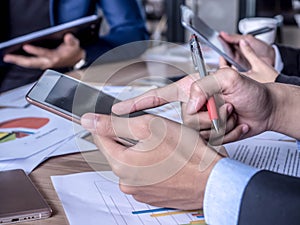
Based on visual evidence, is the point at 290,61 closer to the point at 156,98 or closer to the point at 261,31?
the point at 261,31

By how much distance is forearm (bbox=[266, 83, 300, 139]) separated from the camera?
879 mm

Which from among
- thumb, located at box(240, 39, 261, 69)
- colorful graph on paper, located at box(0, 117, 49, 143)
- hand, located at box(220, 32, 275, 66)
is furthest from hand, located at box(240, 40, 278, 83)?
colorful graph on paper, located at box(0, 117, 49, 143)

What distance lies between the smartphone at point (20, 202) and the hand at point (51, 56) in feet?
2.29

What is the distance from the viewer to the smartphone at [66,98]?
0.78m

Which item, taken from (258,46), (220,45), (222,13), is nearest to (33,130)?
(220,45)

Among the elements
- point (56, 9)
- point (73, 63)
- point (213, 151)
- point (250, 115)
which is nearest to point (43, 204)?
point (213, 151)

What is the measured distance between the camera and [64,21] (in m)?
1.83

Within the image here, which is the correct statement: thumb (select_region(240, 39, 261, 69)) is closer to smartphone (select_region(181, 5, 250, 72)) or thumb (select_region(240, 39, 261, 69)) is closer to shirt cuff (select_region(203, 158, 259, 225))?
smartphone (select_region(181, 5, 250, 72))

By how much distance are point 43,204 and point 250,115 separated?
391mm

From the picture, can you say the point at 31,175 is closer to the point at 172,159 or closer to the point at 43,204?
the point at 43,204

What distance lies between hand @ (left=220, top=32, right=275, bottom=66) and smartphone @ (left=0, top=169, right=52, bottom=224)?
788mm

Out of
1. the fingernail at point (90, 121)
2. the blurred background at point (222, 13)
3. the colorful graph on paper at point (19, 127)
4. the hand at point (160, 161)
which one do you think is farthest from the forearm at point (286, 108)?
the blurred background at point (222, 13)

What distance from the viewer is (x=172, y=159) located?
67 cm

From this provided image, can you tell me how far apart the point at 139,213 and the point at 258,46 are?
2.75 ft
